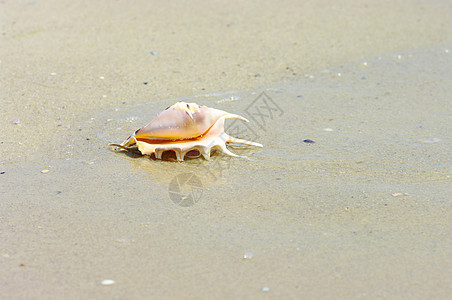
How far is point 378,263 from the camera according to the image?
2018 mm

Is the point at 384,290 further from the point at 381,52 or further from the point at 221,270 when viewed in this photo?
the point at 381,52

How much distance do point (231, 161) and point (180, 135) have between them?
320mm

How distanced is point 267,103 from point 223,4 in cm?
233

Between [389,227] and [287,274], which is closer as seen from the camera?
[287,274]

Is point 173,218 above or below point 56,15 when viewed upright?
below

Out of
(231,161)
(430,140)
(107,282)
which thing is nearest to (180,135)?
(231,161)

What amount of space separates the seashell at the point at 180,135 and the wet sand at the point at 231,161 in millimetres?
79

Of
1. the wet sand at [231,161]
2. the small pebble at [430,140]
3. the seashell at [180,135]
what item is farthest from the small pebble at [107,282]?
the small pebble at [430,140]

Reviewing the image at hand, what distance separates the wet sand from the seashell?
8cm

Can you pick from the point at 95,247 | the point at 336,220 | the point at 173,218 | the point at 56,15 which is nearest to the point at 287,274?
the point at 336,220

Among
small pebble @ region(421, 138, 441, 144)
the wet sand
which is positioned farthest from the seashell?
small pebble @ region(421, 138, 441, 144)

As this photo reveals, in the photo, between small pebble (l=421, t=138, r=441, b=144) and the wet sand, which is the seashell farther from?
small pebble (l=421, t=138, r=441, b=144)

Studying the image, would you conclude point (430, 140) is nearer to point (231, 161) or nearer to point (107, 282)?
point (231, 161)

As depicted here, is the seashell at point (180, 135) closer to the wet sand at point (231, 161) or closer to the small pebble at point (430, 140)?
the wet sand at point (231, 161)
